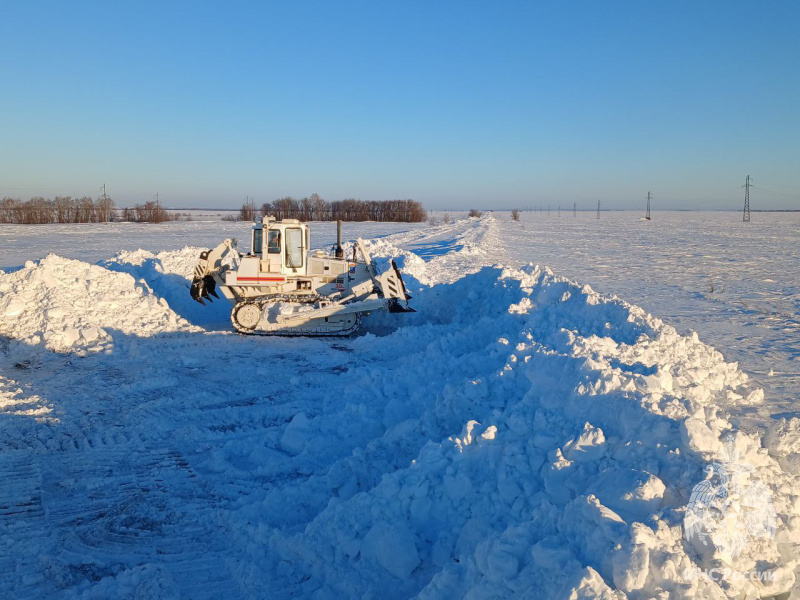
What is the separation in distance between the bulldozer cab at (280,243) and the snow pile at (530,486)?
20.8 ft

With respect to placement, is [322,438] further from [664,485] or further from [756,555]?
[756,555]

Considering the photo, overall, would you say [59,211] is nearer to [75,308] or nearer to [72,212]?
[72,212]

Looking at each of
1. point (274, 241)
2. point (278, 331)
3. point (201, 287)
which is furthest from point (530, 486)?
point (201, 287)

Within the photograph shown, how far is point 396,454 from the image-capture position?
5938 mm

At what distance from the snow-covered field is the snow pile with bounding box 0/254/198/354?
75 mm

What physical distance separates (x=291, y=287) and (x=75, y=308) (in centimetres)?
476

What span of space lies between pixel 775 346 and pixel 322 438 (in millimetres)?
8314

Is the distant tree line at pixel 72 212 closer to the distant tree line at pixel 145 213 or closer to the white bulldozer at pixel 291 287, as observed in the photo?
the distant tree line at pixel 145 213

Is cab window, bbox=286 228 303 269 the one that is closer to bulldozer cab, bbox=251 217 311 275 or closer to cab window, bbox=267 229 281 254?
bulldozer cab, bbox=251 217 311 275

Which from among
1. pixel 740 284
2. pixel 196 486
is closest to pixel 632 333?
pixel 196 486

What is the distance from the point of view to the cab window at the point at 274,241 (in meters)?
13.1

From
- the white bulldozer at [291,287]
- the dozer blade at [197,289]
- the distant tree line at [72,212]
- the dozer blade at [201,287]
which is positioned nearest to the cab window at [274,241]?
the white bulldozer at [291,287]

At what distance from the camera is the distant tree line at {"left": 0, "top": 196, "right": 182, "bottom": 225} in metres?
55.3

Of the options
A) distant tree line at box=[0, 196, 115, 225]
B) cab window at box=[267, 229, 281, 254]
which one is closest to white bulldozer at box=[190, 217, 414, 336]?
cab window at box=[267, 229, 281, 254]
